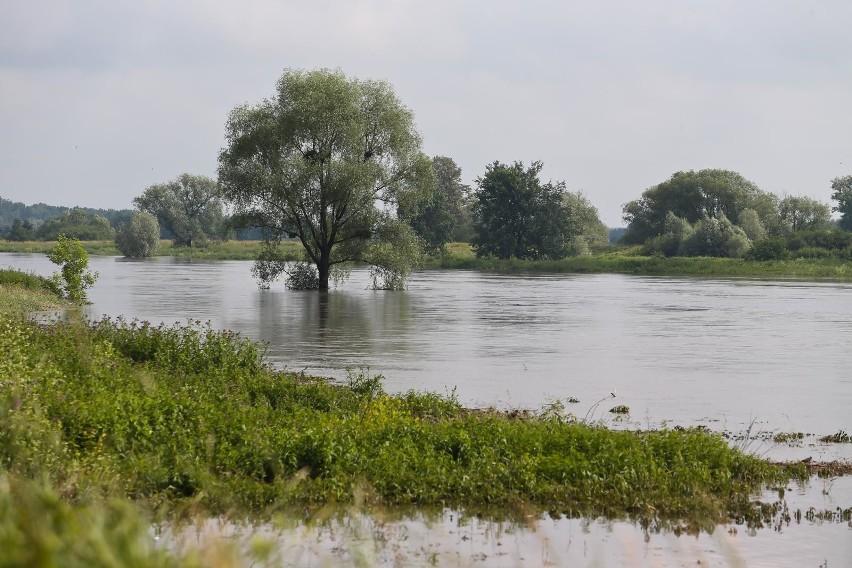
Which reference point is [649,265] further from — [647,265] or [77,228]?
[77,228]

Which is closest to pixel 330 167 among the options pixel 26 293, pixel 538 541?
pixel 26 293

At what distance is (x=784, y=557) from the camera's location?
32.7 feet

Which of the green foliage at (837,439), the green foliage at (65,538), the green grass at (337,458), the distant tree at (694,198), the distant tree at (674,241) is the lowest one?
the green foliage at (837,439)

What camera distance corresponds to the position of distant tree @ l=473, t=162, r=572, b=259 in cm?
10681

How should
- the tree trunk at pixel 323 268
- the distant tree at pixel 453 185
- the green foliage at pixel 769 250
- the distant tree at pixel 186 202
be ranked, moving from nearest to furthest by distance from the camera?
the tree trunk at pixel 323 268
the green foliage at pixel 769 250
the distant tree at pixel 453 185
the distant tree at pixel 186 202

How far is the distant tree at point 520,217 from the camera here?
10681 centimetres

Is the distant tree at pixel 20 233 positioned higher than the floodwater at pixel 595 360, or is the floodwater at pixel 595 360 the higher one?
the distant tree at pixel 20 233

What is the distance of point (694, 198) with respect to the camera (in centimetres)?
13275

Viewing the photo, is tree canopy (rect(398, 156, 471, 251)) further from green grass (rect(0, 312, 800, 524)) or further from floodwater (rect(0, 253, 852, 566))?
green grass (rect(0, 312, 800, 524))

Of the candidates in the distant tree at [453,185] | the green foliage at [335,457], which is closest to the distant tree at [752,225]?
the distant tree at [453,185]

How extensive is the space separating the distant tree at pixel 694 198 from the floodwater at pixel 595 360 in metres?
73.3

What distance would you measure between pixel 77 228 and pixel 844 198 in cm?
12571

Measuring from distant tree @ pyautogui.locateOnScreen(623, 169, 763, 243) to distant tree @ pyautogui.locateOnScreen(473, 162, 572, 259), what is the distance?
1151 inches

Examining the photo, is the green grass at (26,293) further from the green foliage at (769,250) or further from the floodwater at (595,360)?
the green foliage at (769,250)
